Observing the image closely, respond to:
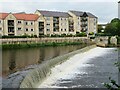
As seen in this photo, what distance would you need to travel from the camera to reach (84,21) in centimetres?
10150

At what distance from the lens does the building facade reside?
251ft

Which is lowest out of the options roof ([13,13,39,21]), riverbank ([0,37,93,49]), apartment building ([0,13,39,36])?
riverbank ([0,37,93,49])

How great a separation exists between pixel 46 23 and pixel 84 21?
19.1m

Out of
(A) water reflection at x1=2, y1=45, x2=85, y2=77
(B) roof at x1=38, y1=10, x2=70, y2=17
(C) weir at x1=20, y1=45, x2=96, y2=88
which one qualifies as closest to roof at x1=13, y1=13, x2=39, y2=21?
(B) roof at x1=38, y1=10, x2=70, y2=17

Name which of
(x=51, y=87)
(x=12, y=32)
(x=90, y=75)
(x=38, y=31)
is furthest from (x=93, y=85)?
(x=38, y=31)

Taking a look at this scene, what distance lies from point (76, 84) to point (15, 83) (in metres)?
4.41

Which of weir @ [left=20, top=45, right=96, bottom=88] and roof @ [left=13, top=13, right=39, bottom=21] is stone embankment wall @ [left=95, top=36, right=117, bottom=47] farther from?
weir @ [left=20, top=45, right=96, bottom=88]

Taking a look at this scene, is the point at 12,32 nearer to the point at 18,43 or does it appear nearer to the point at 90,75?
the point at 18,43

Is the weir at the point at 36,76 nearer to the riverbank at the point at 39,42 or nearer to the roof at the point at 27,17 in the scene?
the riverbank at the point at 39,42

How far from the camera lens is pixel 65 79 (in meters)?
20.5

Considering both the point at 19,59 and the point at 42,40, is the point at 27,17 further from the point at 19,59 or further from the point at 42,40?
the point at 19,59

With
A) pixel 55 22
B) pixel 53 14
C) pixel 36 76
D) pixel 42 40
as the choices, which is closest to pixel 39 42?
pixel 42 40

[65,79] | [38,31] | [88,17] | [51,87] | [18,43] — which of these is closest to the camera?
[51,87]

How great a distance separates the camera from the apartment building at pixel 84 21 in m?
99.1
